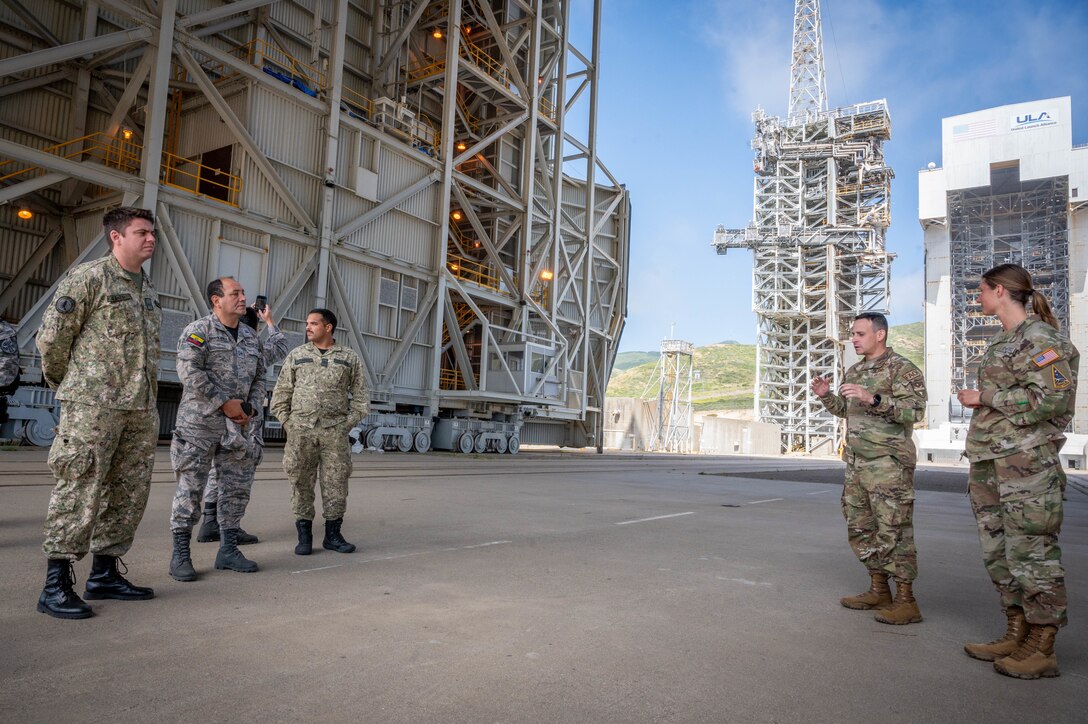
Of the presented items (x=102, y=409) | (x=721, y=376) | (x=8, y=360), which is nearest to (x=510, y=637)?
(x=102, y=409)

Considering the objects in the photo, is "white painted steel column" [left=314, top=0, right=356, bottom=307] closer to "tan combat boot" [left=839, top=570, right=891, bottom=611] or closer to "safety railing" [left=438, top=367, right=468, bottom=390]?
"safety railing" [left=438, top=367, right=468, bottom=390]

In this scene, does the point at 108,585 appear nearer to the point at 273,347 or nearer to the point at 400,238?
the point at 273,347

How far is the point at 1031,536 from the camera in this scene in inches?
123

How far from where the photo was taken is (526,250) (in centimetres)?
2527

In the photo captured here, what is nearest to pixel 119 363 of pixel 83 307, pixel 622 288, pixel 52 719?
pixel 83 307

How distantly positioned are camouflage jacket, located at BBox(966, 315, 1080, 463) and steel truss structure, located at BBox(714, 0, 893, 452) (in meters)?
55.3

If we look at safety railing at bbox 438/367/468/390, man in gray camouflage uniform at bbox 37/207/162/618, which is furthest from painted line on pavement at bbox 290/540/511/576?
safety railing at bbox 438/367/468/390

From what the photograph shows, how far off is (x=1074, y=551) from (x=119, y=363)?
26.3 feet

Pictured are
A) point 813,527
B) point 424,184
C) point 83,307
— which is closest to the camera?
point 83,307

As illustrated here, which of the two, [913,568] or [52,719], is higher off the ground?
[913,568]

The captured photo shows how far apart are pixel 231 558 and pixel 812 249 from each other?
59134 millimetres

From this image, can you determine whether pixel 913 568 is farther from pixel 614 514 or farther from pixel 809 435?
pixel 809 435

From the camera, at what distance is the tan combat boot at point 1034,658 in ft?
9.63

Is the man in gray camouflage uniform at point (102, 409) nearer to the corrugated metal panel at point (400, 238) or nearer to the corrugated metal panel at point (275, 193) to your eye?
the corrugated metal panel at point (275, 193)
